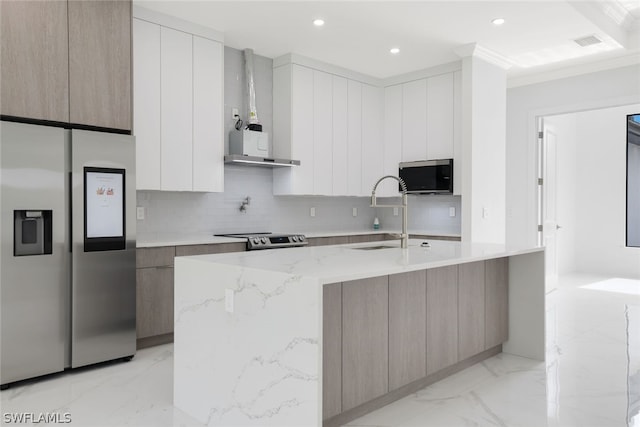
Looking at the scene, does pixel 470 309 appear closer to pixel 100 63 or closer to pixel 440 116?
pixel 440 116

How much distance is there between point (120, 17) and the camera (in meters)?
3.54

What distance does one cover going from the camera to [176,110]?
429 cm

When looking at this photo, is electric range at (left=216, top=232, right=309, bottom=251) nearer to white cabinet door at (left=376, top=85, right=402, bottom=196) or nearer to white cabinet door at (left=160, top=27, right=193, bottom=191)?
white cabinet door at (left=160, top=27, right=193, bottom=191)

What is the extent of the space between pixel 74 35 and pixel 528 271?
12.5ft

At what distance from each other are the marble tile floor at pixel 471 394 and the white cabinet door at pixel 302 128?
232 cm

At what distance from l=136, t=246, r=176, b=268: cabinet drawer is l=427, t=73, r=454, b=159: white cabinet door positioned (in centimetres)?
333

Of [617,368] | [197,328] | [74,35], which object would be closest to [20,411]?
[197,328]

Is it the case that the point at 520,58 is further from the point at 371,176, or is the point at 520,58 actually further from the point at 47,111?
the point at 47,111

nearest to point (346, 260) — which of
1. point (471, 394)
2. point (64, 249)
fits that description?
point (471, 394)

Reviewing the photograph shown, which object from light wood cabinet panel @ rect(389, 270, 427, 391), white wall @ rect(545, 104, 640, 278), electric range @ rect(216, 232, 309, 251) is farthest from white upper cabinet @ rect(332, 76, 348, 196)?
white wall @ rect(545, 104, 640, 278)

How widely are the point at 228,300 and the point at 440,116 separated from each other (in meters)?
4.12

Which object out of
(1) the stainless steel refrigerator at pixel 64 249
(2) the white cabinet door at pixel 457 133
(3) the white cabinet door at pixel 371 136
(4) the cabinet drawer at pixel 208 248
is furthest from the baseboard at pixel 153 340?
(2) the white cabinet door at pixel 457 133

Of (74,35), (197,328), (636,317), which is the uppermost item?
(74,35)

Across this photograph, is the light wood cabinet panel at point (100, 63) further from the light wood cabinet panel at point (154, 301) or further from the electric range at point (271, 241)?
the electric range at point (271, 241)
